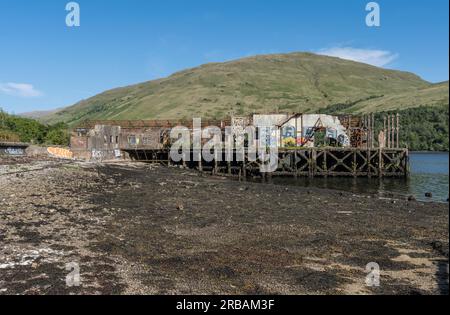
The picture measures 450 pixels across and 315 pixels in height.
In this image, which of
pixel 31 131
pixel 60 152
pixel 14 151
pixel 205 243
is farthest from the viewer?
pixel 31 131

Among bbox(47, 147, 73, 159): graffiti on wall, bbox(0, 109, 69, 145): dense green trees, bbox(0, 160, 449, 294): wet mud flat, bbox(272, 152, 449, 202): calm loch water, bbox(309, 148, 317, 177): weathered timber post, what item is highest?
bbox(0, 109, 69, 145): dense green trees

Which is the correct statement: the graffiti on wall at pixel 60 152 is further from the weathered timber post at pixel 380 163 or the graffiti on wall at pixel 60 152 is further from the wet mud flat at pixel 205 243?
the weathered timber post at pixel 380 163

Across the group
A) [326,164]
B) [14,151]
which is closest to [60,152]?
[14,151]

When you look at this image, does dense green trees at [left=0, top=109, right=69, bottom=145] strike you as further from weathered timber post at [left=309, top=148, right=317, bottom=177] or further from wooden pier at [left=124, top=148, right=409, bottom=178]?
weathered timber post at [left=309, top=148, right=317, bottom=177]

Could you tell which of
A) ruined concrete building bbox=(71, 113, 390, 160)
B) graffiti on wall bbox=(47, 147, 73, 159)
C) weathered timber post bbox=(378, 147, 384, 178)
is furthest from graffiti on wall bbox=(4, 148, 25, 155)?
weathered timber post bbox=(378, 147, 384, 178)

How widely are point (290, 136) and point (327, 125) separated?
5481 mm

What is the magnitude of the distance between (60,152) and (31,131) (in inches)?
453

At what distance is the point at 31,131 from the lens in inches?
2088

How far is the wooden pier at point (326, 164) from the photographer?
47719mm

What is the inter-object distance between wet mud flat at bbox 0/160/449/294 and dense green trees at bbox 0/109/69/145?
1239 inches

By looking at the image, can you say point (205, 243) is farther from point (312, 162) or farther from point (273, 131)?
point (273, 131)

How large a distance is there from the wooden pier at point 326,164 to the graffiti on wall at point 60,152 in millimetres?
13249

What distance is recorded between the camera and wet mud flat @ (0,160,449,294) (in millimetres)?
8930
